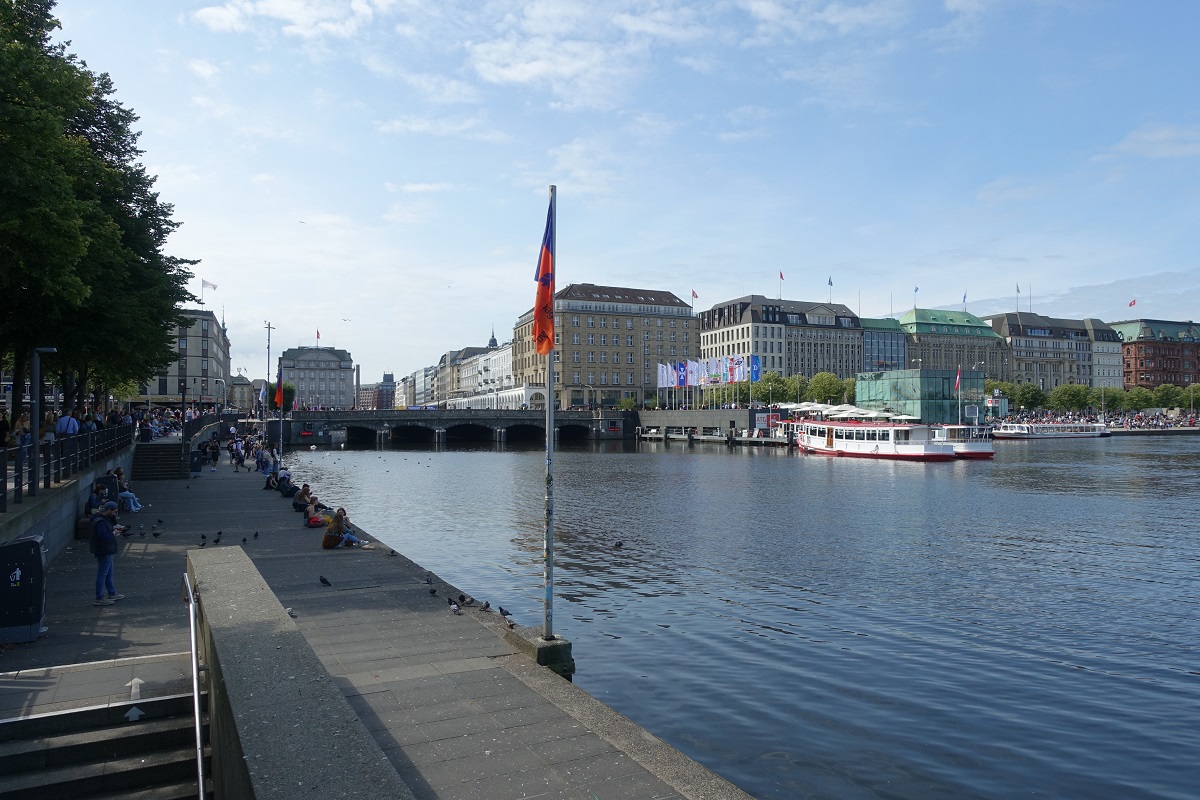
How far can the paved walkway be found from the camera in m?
9.80

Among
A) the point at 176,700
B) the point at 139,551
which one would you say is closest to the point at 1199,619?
the point at 176,700

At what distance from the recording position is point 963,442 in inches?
3750

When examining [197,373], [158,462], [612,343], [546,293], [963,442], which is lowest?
[963,442]

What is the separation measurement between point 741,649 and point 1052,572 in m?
15.5

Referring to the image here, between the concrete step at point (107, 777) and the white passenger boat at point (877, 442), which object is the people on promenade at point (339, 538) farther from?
the white passenger boat at point (877, 442)

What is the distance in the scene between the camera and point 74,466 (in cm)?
3000

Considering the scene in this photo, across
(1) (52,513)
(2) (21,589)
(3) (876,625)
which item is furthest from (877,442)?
(2) (21,589)

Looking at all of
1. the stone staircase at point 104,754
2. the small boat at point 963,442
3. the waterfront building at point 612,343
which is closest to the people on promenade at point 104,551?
the stone staircase at point 104,754

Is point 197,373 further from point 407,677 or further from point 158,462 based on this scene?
point 407,677

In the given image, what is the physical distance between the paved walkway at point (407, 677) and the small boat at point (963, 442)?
83493 mm

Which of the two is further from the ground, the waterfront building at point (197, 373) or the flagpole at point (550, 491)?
the waterfront building at point (197, 373)

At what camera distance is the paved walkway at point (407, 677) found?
32.2 feet

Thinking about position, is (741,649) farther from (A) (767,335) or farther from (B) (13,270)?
(A) (767,335)

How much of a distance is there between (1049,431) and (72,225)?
168544mm
